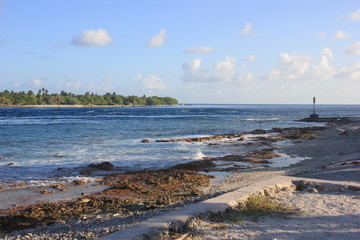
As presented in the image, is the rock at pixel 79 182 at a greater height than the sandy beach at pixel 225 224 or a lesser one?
lesser

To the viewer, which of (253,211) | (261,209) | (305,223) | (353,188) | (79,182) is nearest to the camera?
(305,223)

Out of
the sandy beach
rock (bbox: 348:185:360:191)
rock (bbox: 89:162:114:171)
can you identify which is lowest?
rock (bbox: 89:162:114:171)

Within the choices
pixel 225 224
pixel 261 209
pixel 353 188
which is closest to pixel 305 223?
pixel 261 209

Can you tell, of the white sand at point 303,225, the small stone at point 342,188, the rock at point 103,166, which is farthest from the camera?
the rock at point 103,166

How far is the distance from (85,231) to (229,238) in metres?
3.07

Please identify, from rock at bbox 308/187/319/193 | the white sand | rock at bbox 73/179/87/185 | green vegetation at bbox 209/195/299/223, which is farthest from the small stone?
rock at bbox 73/179/87/185

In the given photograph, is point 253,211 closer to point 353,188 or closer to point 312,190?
point 312,190

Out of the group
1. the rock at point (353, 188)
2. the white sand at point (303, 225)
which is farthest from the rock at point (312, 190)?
the white sand at point (303, 225)

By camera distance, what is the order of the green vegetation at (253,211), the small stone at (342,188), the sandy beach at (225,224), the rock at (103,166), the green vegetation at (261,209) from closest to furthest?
the sandy beach at (225,224)
the green vegetation at (253,211)
the green vegetation at (261,209)
the small stone at (342,188)
the rock at (103,166)

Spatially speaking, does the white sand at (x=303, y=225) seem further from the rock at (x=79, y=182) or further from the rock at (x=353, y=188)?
the rock at (x=79, y=182)

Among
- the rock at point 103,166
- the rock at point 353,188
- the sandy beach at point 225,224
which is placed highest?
the rock at point 353,188

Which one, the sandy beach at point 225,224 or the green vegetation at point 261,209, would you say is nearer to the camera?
the sandy beach at point 225,224

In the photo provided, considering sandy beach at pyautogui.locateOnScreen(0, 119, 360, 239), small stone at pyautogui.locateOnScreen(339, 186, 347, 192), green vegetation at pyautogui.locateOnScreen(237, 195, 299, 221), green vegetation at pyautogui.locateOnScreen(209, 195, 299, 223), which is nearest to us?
sandy beach at pyautogui.locateOnScreen(0, 119, 360, 239)

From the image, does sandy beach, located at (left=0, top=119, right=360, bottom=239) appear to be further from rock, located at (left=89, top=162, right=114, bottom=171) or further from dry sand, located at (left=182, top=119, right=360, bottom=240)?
rock, located at (left=89, top=162, right=114, bottom=171)
